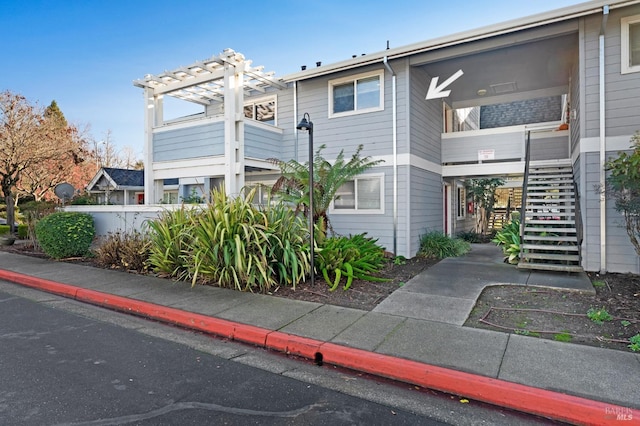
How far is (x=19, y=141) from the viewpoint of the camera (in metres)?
14.7

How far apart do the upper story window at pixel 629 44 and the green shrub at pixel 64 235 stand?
1319cm

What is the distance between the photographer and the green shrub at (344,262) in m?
6.67

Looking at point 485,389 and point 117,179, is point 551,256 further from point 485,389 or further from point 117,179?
point 117,179

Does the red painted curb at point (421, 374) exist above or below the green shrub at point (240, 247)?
below

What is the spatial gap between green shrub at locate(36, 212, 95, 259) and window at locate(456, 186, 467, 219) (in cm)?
1268

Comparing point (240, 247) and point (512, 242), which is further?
point (512, 242)

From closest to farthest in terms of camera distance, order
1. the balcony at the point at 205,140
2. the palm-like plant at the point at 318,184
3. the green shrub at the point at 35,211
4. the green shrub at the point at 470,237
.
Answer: the palm-like plant at the point at 318,184 < the balcony at the point at 205,140 < the green shrub at the point at 35,211 < the green shrub at the point at 470,237

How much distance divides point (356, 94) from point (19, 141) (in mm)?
13571

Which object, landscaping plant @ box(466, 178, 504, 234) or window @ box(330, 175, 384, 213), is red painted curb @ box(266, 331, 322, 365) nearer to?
window @ box(330, 175, 384, 213)

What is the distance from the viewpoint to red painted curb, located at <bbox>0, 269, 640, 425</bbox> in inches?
111

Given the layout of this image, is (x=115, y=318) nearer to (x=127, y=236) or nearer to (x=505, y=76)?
(x=127, y=236)

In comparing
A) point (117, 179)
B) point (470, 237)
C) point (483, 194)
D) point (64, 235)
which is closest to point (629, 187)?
point (470, 237)

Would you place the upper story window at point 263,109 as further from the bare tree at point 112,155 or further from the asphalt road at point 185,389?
the bare tree at point 112,155
